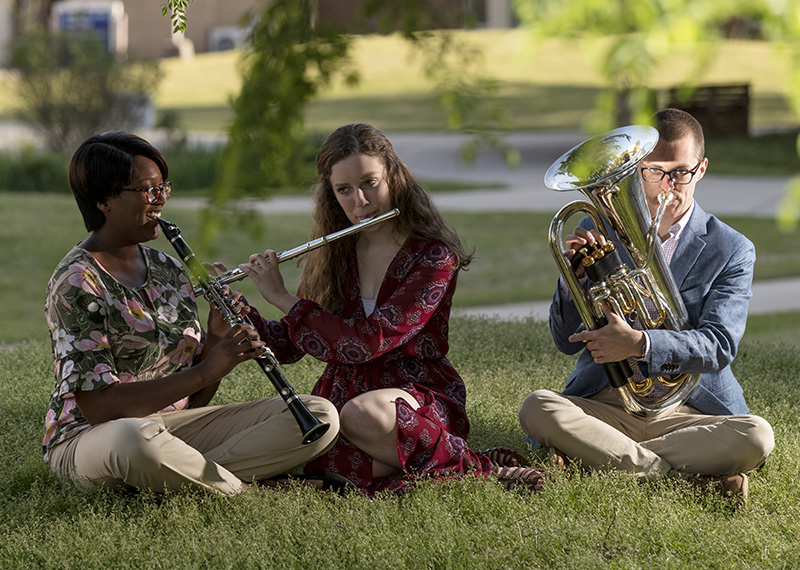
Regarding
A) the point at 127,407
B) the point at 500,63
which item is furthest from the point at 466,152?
the point at 500,63

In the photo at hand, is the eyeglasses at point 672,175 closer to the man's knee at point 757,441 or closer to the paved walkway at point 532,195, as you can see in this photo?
the man's knee at point 757,441

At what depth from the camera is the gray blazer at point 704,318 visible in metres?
3.19

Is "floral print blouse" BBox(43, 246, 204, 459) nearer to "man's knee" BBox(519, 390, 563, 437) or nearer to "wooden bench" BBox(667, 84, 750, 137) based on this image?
"man's knee" BBox(519, 390, 563, 437)

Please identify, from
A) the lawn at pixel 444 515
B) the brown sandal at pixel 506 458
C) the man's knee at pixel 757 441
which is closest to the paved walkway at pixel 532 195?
the lawn at pixel 444 515

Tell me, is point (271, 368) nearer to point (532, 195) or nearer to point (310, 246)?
point (310, 246)

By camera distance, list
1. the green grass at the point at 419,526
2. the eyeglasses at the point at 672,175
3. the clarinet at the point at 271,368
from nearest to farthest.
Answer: the green grass at the point at 419,526 < the clarinet at the point at 271,368 < the eyeglasses at the point at 672,175

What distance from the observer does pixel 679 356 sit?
10.4ft

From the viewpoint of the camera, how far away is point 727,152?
16.2 meters

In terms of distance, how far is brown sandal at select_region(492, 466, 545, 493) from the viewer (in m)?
3.41

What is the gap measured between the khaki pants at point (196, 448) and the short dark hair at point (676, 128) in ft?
4.68

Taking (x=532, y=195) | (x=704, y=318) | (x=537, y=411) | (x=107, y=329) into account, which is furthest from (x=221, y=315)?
(x=532, y=195)

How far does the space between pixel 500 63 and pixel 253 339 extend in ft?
84.4

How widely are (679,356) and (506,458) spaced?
0.81m

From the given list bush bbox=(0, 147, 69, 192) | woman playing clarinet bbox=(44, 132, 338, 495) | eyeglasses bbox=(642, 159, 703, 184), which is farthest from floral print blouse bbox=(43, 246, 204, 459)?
bush bbox=(0, 147, 69, 192)
